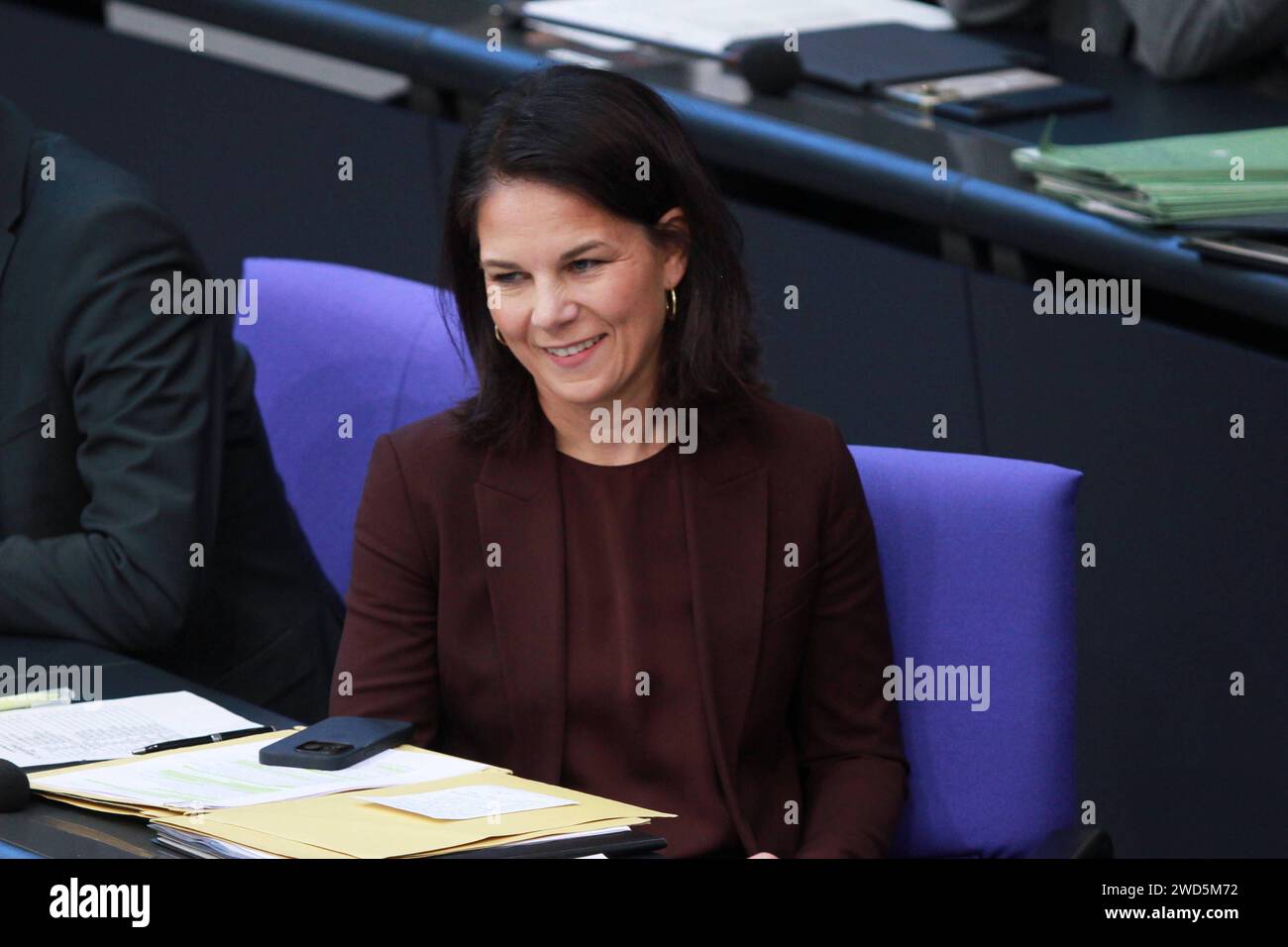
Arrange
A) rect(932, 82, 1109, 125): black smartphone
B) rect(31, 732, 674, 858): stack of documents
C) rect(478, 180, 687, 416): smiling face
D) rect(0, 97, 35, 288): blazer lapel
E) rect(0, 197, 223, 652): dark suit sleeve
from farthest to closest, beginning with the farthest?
rect(932, 82, 1109, 125): black smartphone, rect(0, 97, 35, 288): blazer lapel, rect(0, 197, 223, 652): dark suit sleeve, rect(478, 180, 687, 416): smiling face, rect(31, 732, 674, 858): stack of documents

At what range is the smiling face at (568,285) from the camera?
1.97 metres

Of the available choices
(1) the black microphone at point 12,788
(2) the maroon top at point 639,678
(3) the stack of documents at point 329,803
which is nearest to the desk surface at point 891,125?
(2) the maroon top at point 639,678

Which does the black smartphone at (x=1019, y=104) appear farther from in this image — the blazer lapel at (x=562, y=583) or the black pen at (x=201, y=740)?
the black pen at (x=201, y=740)

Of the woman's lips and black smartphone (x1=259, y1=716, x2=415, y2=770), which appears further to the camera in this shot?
the woman's lips

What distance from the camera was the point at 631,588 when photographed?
2029 mm

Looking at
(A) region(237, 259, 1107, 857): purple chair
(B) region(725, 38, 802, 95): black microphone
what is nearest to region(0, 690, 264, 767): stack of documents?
(A) region(237, 259, 1107, 857): purple chair

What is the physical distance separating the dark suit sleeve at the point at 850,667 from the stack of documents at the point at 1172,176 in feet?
2.56

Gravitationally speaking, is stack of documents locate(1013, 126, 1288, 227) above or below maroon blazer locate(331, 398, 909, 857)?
above

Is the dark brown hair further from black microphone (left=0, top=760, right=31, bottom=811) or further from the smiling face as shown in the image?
black microphone (left=0, top=760, right=31, bottom=811)

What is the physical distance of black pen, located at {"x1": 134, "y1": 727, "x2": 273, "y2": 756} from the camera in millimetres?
1810

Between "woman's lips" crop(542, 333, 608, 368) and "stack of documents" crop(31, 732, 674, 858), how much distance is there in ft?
1.45

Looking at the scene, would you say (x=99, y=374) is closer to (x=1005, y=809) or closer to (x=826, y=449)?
(x=826, y=449)
